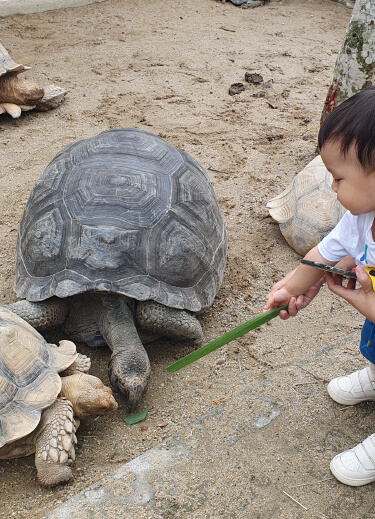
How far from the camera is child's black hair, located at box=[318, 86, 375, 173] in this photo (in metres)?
1.58

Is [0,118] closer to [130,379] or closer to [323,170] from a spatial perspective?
[323,170]

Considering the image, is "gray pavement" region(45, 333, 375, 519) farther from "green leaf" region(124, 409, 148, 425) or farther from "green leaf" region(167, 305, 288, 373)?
"green leaf" region(167, 305, 288, 373)

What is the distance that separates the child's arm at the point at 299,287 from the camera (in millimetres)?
2010

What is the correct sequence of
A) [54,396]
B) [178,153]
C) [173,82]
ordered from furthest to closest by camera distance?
[173,82], [178,153], [54,396]

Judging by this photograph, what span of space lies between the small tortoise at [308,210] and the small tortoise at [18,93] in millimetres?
2719

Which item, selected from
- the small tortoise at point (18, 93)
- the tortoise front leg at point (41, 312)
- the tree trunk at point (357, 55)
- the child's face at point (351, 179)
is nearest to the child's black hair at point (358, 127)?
the child's face at point (351, 179)

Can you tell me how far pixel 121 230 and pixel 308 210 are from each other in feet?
4.78

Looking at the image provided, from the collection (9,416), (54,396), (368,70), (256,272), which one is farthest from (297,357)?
(368,70)

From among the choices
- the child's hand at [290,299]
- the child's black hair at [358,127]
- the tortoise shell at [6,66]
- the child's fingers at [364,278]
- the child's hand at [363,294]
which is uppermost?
the child's black hair at [358,127]

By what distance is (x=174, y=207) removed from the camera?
9.71 feet

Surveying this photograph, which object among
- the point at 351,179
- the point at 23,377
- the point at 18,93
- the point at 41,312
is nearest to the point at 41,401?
the point at 23,377

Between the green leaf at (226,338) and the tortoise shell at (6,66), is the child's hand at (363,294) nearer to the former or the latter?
the green leaf at (226,338)

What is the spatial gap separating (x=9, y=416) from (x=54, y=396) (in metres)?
0.19

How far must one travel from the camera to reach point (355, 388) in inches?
92.5
